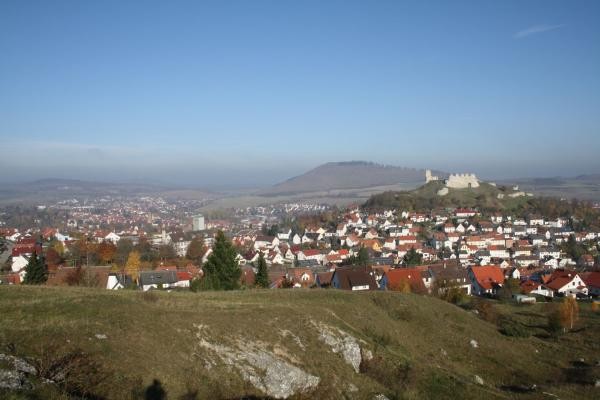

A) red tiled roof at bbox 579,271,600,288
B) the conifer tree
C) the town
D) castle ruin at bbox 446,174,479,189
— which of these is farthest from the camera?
castle ruin at bbox 446,174,479,189

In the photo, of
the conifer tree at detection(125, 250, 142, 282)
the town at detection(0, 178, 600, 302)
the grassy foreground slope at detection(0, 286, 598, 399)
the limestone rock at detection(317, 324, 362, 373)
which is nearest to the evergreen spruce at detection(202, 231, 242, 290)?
the town at detection(0, 178, 600, 302)

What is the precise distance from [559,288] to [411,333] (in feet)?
135

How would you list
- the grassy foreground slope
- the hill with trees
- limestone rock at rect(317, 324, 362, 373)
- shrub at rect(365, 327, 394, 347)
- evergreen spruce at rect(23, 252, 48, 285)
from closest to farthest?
the grassy foreground slope
limestone rock at rect(317, 324, 362, 373)
shrub at rect(365, 327, 394, 347)
evergreen spruce at rect(23, 252, 48, 285)
the hill with trees

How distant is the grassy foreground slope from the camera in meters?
15.6

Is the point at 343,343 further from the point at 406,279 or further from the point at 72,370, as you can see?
the point at 406,279

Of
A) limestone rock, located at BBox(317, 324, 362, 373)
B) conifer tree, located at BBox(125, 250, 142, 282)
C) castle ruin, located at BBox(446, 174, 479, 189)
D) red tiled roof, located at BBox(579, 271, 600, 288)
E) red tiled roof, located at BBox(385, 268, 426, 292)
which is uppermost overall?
castle ruin, located at BBox(446, 174, 479, 189)

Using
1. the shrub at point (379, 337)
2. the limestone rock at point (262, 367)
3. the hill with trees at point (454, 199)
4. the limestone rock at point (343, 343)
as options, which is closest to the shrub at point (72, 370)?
the limestone rock at point (262, 367)

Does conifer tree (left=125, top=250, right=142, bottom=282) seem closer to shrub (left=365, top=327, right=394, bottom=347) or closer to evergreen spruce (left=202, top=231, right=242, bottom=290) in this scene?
evergreen spruce (left=202, top=231, right=242, bottom=290)

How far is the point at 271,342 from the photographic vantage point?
802 inches

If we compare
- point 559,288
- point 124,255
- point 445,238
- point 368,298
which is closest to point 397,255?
point 445,238

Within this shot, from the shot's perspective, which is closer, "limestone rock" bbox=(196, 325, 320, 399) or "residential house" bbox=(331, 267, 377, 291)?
"limestone rock" bbox=(196, 325, 320, 399)

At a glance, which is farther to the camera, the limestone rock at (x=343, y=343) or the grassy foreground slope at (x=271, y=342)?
the limestone rock at (x=343, y=343)

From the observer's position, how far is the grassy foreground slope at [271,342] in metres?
15.6

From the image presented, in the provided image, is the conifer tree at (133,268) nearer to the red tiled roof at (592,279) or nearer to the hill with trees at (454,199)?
the red tiled roof at (592,279)
